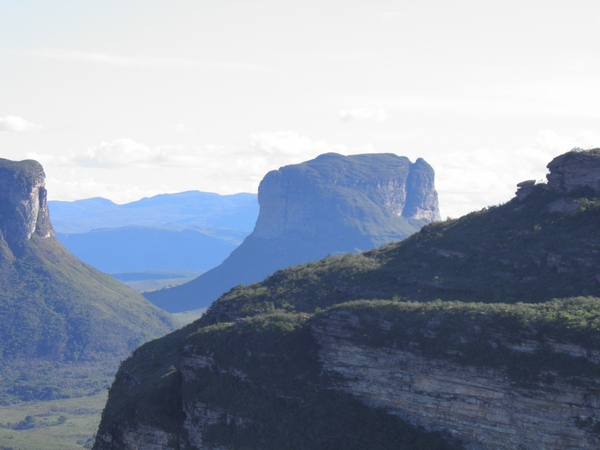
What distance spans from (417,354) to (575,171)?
24.2 meters

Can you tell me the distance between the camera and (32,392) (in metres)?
166

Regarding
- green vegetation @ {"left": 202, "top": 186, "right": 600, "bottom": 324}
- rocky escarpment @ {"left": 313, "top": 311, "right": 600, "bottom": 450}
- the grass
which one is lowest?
the grass

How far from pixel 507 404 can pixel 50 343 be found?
16574 centimetres

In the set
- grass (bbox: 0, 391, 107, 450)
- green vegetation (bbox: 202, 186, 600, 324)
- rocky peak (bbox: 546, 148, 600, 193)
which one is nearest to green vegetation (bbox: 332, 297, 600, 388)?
green vegetation (bbox: 202, 186, 600, 324)

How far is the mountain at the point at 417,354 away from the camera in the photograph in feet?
137

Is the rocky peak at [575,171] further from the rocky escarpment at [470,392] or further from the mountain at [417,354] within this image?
the rocky escarpment at [470,392]

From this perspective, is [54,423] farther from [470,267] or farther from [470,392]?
[470,392]

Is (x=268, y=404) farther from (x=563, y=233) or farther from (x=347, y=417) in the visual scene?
(x=563, y=233)

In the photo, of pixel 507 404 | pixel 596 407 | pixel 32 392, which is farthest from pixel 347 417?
pixel 32 392

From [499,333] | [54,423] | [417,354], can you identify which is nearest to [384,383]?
[417,354]

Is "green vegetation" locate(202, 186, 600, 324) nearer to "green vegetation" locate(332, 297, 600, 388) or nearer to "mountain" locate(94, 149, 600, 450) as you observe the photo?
"mountain" locate(94, 149, 600, 450)

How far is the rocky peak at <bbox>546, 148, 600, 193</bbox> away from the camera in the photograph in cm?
6144

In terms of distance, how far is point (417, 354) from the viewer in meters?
45.2

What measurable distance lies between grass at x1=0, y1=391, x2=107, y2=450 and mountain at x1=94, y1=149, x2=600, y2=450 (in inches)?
2214
